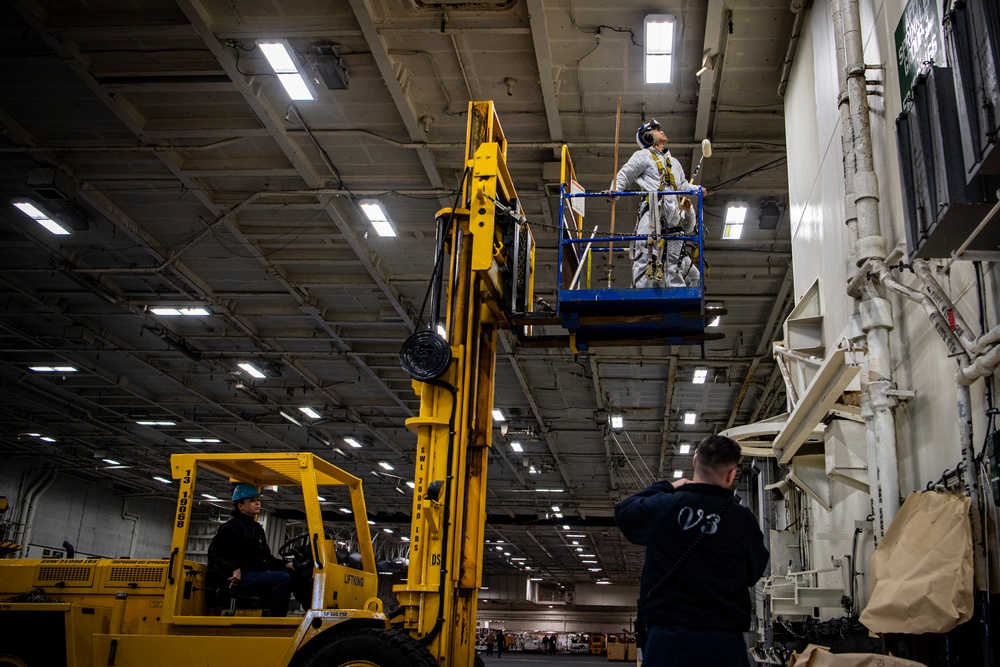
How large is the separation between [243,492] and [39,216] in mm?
10289

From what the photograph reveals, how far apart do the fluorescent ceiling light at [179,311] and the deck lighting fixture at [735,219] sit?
11452mm

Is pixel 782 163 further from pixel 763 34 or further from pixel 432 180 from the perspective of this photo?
pixel 432 180

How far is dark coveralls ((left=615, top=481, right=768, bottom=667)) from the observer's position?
3699 mm

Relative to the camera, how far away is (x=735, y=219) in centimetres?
1466

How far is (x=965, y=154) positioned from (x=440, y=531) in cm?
474

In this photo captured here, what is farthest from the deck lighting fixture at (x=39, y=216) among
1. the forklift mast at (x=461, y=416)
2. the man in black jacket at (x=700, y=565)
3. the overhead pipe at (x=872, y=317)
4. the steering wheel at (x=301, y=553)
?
the man in black jacket at (x=700, y=565)

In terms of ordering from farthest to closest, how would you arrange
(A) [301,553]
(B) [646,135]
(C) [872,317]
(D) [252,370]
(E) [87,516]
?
(E) [87,516], (D) [252,370], (B) [646,135], (A) [301,553], (C) [872,317]

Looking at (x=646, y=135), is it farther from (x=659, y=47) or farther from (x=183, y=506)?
(x=183, y=506)

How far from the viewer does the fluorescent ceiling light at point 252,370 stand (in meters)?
22.0

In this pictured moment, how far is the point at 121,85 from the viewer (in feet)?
39.2

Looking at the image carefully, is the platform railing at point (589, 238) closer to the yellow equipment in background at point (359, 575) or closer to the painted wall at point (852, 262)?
the yellow equipment in background at point (359, 575)

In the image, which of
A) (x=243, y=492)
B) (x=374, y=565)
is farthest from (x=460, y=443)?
(x=243, y=492)

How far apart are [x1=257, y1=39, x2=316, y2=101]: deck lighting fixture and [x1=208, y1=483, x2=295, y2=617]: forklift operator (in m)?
6.31

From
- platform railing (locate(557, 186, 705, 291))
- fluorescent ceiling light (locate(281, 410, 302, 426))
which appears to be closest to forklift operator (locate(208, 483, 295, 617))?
platform railing (locate(557, 186, 705, 291))
